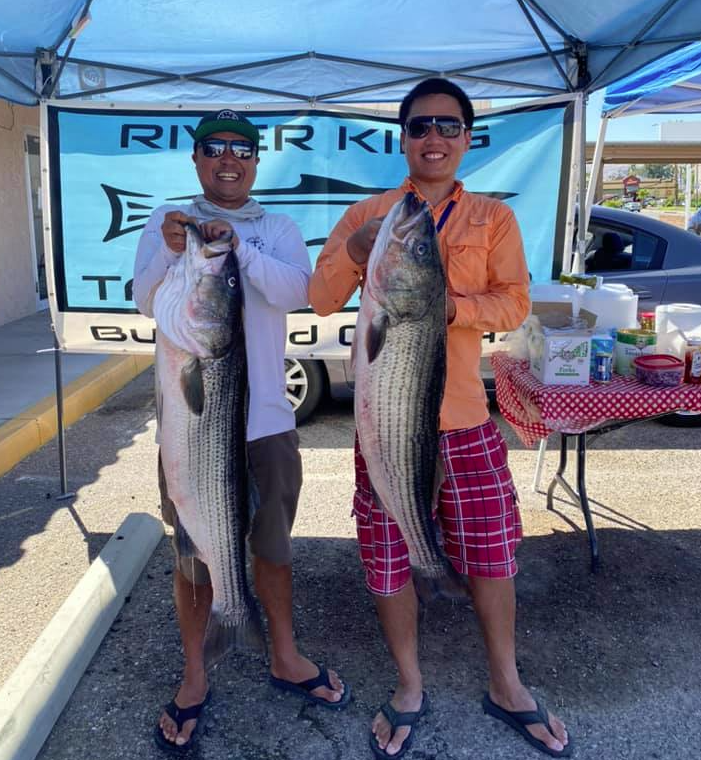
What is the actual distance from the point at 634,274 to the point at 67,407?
16.0 ft

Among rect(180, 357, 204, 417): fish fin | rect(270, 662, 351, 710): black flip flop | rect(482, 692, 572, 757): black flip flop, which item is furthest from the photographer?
rect(270, 662, 351, 710): black flip flop

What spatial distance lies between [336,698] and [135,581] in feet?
4.35

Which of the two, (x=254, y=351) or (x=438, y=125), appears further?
(x=254, y=351)

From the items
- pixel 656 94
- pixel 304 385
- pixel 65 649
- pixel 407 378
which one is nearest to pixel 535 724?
pixel 407 378

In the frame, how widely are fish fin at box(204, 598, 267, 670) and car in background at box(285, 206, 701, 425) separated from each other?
11.3 ft

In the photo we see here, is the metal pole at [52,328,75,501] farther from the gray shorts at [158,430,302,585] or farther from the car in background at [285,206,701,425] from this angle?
the gray shorts at [158,430,302,585]

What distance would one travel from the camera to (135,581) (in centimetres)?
364

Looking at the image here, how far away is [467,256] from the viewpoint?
247 centimetres

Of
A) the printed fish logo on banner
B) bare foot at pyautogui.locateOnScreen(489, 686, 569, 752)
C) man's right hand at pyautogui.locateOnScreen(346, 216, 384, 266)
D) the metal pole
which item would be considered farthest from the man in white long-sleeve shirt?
the metal pole

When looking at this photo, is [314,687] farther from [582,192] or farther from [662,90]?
[662,90]

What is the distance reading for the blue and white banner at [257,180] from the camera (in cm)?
451

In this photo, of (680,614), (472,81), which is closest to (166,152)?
(472,81)

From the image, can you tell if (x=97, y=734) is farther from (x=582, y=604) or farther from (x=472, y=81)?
(x=472, y=81)

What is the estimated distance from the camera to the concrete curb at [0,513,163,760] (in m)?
2.46
